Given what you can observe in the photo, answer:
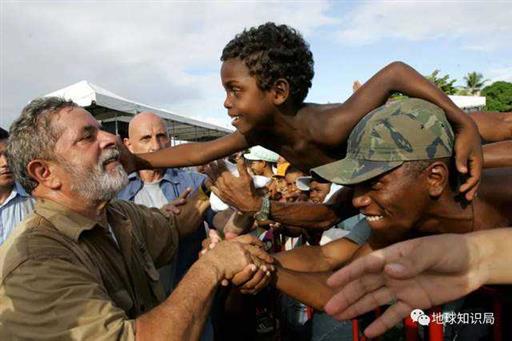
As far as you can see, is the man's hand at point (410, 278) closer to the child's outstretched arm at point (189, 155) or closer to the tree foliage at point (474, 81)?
the child's outstretched arm at point (189, 155)

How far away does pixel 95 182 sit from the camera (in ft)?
7.84

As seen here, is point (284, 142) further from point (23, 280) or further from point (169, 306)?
point (23, 280)

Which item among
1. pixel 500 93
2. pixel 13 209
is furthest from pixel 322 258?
pixel 500 93

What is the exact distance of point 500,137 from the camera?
104 inches

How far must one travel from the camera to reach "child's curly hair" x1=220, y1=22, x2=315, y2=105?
2.77 metres

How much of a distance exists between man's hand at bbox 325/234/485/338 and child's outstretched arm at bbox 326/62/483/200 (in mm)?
536

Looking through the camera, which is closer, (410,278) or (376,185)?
(410,278)

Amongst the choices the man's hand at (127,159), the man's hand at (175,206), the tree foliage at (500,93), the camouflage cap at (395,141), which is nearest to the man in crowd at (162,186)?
the man's hand at (175,206)

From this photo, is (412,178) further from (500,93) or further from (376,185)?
(500,93)

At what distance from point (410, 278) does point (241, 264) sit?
916 millimetres

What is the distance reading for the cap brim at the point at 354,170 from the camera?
6.15 ft

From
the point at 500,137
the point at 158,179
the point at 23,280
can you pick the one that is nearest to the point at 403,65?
the point at 500,137

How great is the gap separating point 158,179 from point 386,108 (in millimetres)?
2526

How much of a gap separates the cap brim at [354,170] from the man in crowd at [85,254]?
1.97 feet
